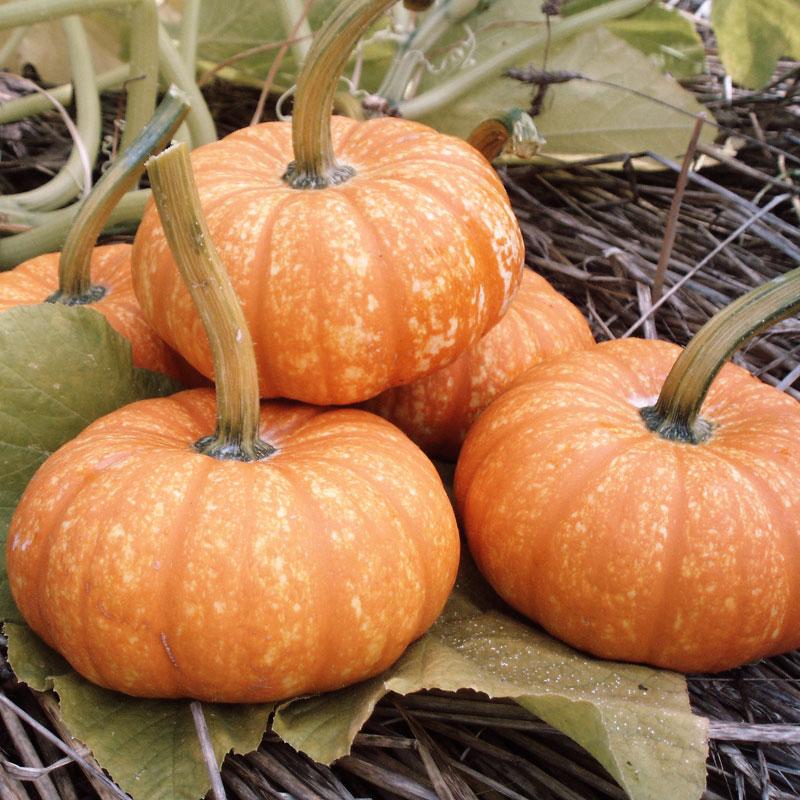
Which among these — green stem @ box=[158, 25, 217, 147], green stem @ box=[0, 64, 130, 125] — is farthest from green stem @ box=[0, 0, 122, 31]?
green stem @ box=[0, 64, 130, 125]

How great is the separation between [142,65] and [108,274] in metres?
0.40

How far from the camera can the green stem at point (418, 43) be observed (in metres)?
2.14

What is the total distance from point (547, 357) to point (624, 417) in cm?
30

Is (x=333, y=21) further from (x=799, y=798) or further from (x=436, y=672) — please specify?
(x=799, y=798)

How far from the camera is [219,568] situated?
42.9 inches

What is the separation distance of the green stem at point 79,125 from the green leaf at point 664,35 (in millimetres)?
1115

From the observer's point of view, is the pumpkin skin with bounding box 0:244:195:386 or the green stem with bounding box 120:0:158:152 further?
the green stem with bounding box 120:0:158:152

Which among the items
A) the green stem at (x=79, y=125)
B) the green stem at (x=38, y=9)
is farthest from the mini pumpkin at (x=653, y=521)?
the green stem at (x=79, y=125)

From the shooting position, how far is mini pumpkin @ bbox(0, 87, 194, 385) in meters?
1.43

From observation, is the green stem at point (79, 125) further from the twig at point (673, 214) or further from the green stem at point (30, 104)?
the twig at point (673, 214)

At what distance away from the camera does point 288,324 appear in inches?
51.1

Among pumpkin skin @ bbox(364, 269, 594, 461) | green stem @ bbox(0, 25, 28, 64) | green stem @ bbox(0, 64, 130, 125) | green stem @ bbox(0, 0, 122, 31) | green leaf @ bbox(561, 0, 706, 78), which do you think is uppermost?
green stem @ bbox(0, 0, 122, 31)

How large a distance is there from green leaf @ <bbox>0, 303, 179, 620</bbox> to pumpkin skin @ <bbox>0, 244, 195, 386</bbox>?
115 millimetres

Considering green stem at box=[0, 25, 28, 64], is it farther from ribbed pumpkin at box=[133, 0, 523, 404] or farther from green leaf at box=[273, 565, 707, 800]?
green leaf at box=[273, 565, 707, 800]
